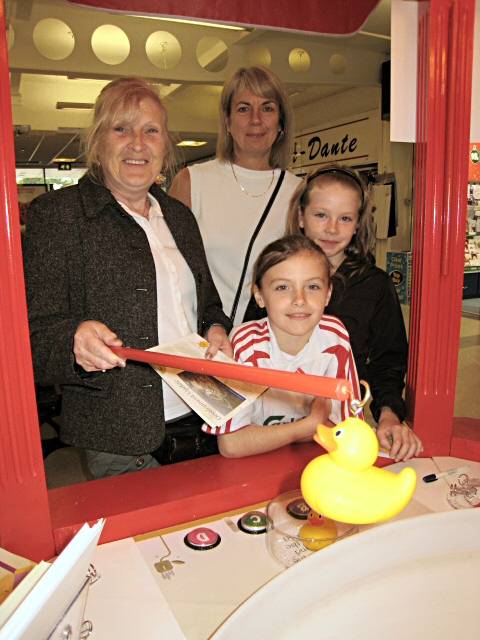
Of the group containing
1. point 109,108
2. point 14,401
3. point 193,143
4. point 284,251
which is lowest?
point 14,401

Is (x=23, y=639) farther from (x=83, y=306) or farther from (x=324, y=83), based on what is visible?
(x=324, y=83)

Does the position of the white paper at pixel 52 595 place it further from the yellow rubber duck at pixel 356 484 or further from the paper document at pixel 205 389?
the paper document at pixel 205 389

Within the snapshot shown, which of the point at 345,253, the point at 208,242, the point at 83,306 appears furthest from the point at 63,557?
the point at 208,242

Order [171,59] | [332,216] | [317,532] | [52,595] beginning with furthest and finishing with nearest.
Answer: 1. [171,59]
2. [332,216]
3. [317,532]
4. [52,595]

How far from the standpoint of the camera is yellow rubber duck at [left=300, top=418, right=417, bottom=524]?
0.60 metres

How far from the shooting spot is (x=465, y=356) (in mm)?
4855

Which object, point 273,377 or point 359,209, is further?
point 359,209

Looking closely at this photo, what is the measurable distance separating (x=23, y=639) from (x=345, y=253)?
1.20 meters

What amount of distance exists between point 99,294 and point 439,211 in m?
0.72

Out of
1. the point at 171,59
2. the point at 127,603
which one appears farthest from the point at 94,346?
the point at 171,59

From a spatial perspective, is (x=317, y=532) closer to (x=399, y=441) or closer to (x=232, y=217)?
(x=399, y=441)

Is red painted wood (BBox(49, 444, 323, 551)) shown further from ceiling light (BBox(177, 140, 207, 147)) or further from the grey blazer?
ceiling light (BBox(177, 140, 207, 147))

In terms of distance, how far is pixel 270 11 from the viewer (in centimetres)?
117

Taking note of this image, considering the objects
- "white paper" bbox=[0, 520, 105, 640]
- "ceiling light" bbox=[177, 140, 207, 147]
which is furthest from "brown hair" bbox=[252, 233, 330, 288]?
"ceiling light" bbox=[177, 140, 207, 147]
